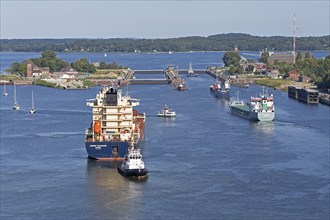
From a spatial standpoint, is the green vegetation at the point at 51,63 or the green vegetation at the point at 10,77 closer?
the green vegetation at the point at 10,77

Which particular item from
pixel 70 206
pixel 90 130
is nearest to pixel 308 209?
pixel 70 206

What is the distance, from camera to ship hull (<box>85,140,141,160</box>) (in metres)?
13.9

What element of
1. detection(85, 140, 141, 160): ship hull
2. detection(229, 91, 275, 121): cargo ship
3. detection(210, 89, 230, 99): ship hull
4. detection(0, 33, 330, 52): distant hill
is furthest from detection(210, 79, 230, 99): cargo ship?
detection(0, 33, 330, 52): distant hill

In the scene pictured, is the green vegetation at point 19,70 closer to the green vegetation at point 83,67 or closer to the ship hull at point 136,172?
the green vegetation at point 83,67

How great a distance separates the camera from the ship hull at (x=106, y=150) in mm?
13914

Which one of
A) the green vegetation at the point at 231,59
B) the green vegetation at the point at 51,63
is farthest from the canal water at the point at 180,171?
the green vegetation at the point at 231,59

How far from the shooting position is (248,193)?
11.5 metres

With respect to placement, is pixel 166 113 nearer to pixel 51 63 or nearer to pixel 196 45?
pixel 51 63

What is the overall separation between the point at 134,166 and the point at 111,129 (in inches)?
78.9

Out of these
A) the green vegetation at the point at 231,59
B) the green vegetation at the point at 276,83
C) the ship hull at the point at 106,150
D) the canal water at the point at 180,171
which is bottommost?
the canal water at the point at 180,171

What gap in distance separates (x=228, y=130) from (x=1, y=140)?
4732 millimetres

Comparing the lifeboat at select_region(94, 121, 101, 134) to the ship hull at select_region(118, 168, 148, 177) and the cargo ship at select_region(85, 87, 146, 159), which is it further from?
the ship hull at select_region(118, 168, 148, 177)

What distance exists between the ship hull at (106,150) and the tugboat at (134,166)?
109cm

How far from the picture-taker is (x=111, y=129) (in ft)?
47.8
